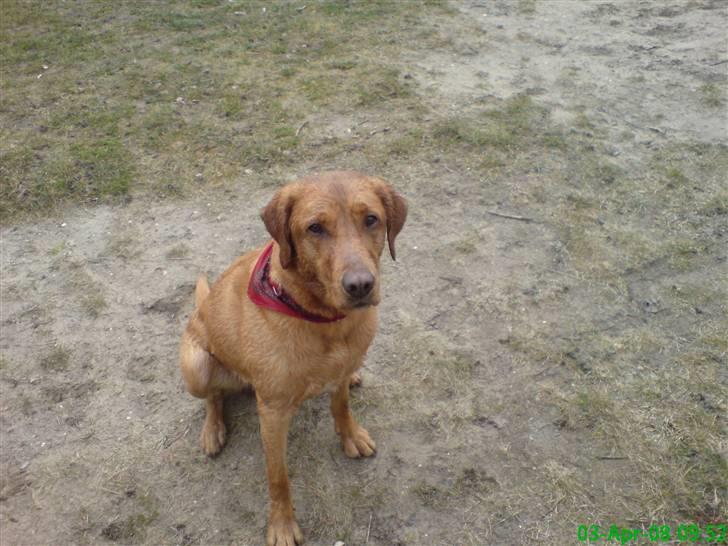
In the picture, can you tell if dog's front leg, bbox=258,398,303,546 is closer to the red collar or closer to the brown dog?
the brown dog

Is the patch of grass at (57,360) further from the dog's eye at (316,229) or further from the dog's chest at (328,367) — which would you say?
the dog's eye at (316,229)

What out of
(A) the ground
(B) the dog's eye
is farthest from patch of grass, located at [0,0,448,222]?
(B) the dog's eye

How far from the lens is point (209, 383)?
3.47 meters

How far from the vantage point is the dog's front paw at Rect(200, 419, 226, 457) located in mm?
3596

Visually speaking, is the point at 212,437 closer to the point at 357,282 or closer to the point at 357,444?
the point at 357,444

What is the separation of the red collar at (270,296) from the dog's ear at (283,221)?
0.16 m

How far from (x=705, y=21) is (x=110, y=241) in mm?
8292

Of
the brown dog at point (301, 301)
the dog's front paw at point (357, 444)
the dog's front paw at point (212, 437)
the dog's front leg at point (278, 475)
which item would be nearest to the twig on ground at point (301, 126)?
the brown dog at point (301, 301)

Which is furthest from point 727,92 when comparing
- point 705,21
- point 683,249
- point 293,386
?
point 293,386

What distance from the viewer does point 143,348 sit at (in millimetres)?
4281

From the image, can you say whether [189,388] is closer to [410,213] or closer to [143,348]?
[143,348]

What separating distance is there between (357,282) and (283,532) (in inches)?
59.6

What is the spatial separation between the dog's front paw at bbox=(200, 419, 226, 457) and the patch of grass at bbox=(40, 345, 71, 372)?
1.23 metres

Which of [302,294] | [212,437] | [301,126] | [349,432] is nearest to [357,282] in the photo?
[302,294]
